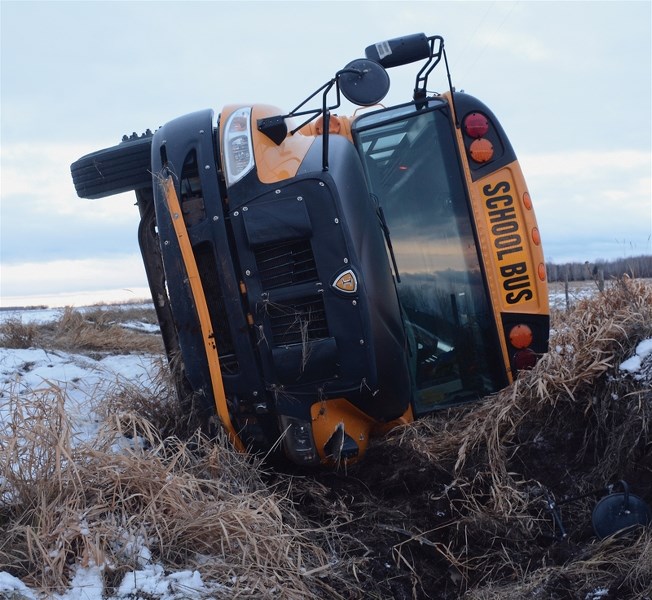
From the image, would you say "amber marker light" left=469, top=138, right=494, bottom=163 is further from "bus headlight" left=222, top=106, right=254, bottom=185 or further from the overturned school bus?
"bus headlight" left=222, top=106, right=254, bottom=185

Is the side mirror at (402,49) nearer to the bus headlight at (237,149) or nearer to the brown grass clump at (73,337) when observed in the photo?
the bus headlight at (237,149)

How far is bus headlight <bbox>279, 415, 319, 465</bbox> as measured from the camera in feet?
12.0

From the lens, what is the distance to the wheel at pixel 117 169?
4414 mm

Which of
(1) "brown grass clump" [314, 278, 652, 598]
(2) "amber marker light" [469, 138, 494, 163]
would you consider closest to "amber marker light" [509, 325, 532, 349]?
(1) "brown grass clump" [314, 278, 652, 598]

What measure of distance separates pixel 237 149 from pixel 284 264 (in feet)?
2.01

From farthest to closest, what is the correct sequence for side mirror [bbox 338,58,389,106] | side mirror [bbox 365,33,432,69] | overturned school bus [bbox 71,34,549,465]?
side mirror [bbox 365,33,432,69] → side mirror [bbox 338,58,389,106] → overturned school bus [bbox 71,34,549,465]

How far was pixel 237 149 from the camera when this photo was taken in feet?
12.1

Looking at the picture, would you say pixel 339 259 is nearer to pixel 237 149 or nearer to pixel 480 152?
pixel 237 149

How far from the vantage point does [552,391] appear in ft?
12.6

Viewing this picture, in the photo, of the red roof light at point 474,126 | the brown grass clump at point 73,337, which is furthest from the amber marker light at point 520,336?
the brown grass clump at point 73,337

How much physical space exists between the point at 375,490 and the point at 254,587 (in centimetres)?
128

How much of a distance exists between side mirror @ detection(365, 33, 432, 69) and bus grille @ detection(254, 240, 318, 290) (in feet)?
4.07

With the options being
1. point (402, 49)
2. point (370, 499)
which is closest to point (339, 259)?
point (370, 499)

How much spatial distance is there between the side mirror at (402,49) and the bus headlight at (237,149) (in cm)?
83
